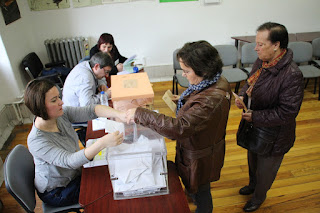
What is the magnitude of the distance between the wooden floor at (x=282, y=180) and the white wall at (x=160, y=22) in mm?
2208

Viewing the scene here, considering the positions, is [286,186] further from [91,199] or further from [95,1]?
[95,1]

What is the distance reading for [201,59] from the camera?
46.6 inches

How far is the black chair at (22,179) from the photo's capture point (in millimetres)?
1390

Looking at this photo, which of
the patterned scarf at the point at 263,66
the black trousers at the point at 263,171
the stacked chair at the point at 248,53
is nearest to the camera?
the patterned scarf at the point at 263,66

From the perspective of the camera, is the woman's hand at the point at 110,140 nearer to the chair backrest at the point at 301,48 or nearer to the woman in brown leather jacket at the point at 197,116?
the woman in brown leather jacket at the point at 197,116

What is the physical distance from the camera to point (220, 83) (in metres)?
1.28

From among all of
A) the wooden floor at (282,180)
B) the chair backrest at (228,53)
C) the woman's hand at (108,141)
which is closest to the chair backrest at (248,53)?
the chair backrest at (228,53)

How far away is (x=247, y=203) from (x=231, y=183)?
1.03ft

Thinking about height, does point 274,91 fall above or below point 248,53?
above

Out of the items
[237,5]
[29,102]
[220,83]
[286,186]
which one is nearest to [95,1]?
[237,5]

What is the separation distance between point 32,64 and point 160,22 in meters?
2.45

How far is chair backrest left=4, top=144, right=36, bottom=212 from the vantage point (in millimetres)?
A: 1387

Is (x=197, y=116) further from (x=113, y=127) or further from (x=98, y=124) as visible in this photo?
(x=98, y=124)

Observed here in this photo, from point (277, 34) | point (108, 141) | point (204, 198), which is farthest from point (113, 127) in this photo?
point (277, 34)
